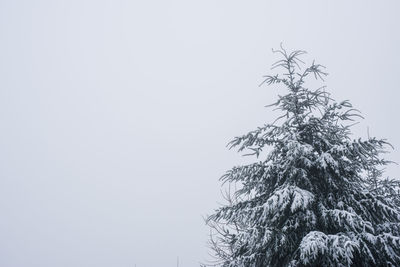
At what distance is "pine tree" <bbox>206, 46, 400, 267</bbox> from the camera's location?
532 centimetres

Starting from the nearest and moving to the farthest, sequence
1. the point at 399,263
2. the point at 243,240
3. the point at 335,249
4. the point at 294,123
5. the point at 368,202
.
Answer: the point at 335,249 < the point at 399,263 < the point at 368,202 < the point at 243,240 < the point at 294,123

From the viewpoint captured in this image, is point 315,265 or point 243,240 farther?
point 243,240

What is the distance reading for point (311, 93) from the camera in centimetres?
700

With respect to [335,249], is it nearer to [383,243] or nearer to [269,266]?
[383,243]

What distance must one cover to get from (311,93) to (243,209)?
3.03 metres

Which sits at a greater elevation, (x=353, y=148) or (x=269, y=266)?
(x=353, y=148)

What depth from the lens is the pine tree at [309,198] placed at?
5.32 m

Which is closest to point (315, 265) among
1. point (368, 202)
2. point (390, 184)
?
point (368, 202)

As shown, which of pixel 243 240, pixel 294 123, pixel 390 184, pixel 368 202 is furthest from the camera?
pixel 390 184

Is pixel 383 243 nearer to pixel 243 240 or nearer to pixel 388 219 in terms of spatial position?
pixel 388 219

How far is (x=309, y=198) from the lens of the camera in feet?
18.1

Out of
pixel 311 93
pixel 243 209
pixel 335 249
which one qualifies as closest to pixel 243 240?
pixel 243 209

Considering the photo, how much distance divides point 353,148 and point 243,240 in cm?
281

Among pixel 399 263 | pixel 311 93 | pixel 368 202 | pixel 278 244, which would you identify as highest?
pixel 311 93
